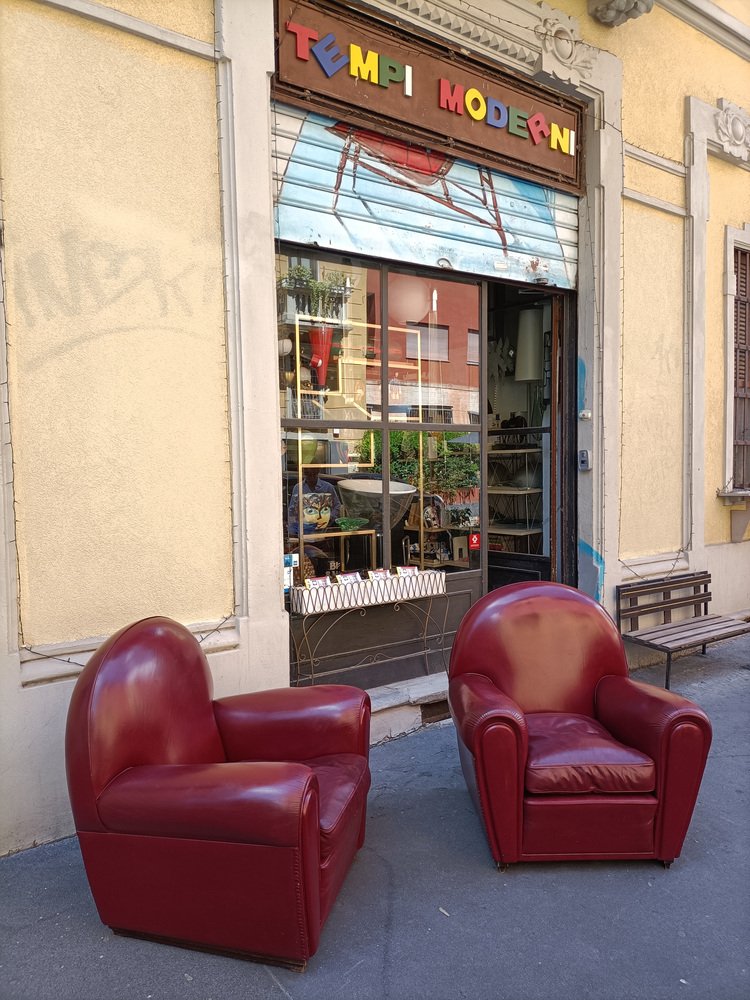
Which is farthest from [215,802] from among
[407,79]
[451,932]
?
[407,79]

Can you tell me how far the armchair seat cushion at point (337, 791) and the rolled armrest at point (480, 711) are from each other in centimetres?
46

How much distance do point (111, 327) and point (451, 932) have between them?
9.54 feet

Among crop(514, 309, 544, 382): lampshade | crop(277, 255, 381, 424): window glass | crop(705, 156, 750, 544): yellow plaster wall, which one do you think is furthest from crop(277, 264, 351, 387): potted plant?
crop(705, 156, 750, 544): yellow plaster wall

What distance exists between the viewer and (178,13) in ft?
11.2

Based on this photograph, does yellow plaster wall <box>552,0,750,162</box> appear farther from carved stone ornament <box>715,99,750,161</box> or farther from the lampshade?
the lampshade

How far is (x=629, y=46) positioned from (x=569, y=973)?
642 centimetres

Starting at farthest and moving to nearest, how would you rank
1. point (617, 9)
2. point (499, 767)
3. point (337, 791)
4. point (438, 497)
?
point (617, 9) → point (438, 497) → point (499, 767) → point (337, 791)

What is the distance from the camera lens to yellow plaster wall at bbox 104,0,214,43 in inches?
129

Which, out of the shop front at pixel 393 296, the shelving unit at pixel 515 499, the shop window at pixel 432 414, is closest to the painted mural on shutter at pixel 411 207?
the shop front at pixel 393 296

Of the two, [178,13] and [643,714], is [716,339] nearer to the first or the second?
[643,714]

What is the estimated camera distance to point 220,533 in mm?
3635

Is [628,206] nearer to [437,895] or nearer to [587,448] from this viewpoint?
[587,448]

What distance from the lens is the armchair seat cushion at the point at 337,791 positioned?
7.72 ft

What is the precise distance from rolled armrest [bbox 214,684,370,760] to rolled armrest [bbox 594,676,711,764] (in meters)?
1.16
